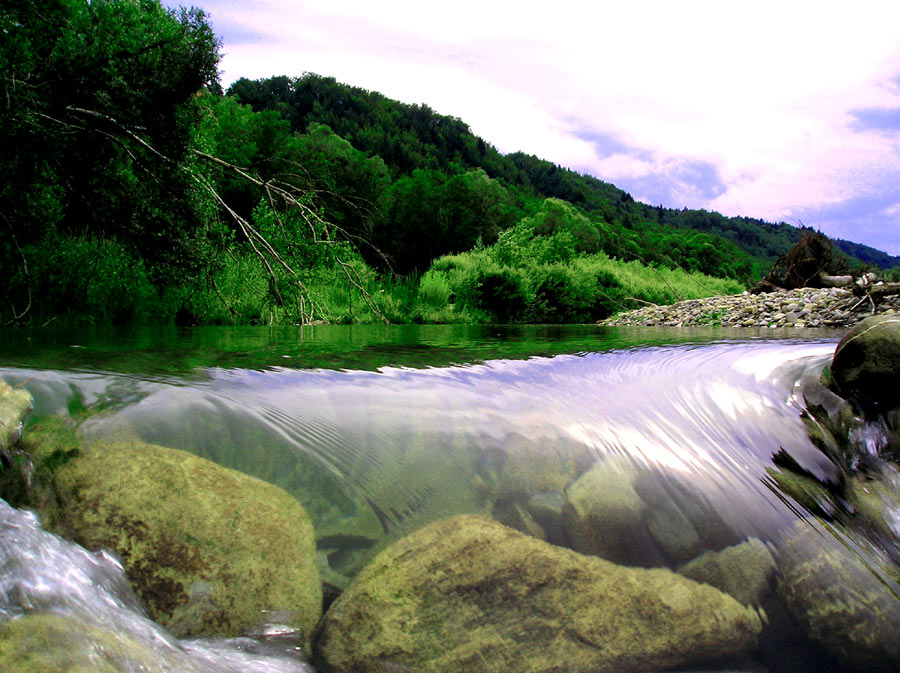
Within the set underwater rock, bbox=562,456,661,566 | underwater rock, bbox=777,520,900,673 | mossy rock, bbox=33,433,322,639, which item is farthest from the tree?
underwater rock, bbox=777,520,900,673

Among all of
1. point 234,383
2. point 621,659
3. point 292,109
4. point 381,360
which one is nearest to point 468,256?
point 381,360

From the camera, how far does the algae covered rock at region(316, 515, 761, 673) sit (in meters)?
1.19

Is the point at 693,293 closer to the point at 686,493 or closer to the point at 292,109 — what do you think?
the point at 686,493

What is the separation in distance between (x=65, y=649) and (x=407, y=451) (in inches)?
39.7

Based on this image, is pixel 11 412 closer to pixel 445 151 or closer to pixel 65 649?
pixel 65 649

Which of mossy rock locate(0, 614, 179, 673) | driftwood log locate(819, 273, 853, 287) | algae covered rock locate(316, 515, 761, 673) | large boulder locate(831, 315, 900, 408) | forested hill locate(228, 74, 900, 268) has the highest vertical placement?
forested hill locate(228, 74, 900, 268)

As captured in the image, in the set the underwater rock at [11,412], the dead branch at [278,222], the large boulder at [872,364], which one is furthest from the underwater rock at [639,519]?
the dead branch at [278,222]

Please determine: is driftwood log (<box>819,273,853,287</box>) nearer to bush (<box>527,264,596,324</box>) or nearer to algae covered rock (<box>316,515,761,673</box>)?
bush (<box>527,264,596,324</box>)

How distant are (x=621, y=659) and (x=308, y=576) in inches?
29.0

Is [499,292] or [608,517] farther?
[499,292]

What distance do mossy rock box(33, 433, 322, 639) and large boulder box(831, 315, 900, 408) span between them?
2.42 meters

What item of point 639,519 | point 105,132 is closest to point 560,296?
point 105,132

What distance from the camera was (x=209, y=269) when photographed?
27.7 ft

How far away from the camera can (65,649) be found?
0.85 meters
